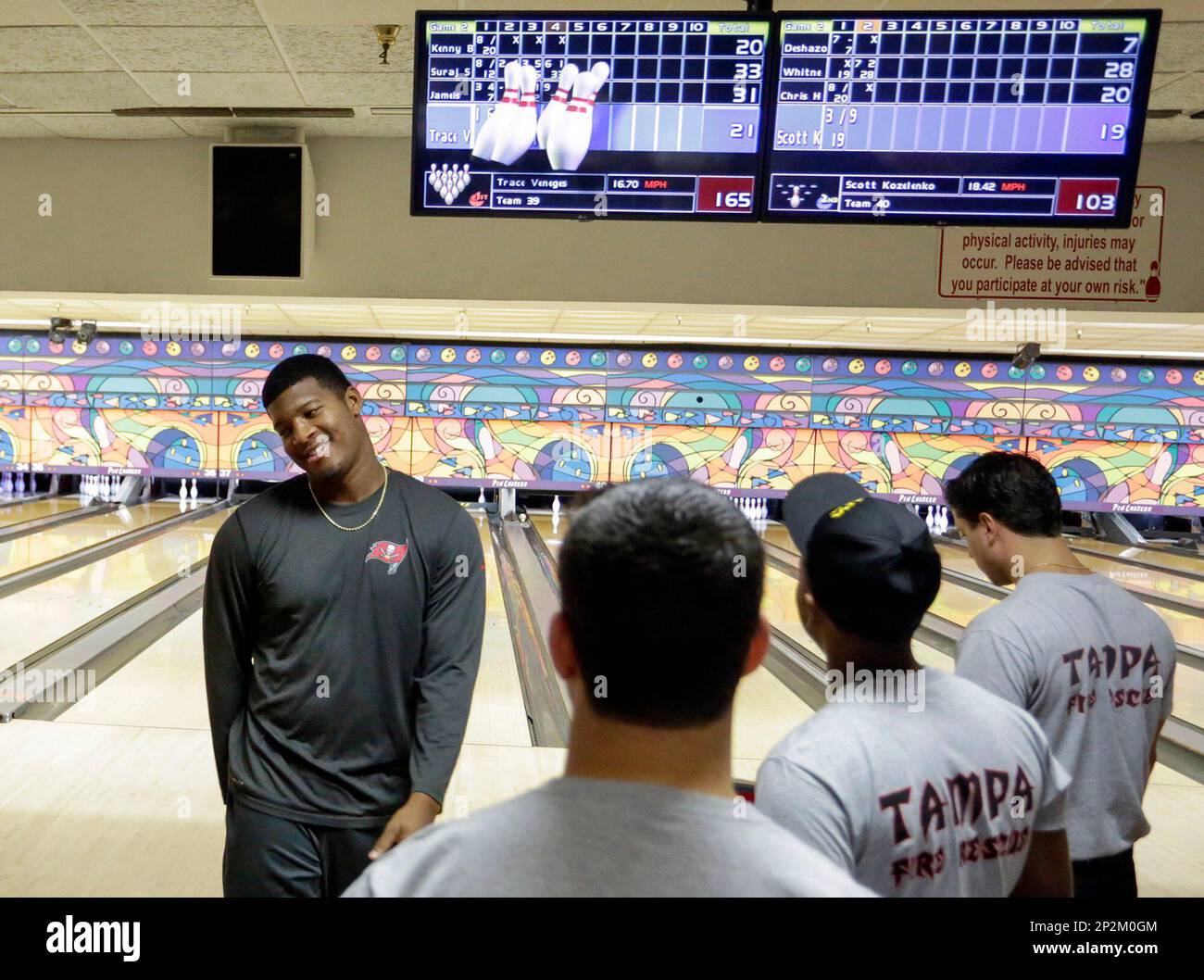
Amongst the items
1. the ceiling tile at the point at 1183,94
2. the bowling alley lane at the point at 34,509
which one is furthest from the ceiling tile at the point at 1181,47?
the bowling alley lane at the point at 34,509

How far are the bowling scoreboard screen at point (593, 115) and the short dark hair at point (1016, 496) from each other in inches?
39.0

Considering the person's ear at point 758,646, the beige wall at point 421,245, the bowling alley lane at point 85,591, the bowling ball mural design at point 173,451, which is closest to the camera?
the person's ear at point 758,646

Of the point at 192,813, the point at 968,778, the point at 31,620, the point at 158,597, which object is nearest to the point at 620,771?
the point at 968,778

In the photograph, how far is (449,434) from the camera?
9.91 m

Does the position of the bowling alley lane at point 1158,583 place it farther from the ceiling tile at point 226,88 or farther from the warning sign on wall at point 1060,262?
the ceiling tile at point 226,88

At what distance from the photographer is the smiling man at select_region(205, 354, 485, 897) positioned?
1.54m

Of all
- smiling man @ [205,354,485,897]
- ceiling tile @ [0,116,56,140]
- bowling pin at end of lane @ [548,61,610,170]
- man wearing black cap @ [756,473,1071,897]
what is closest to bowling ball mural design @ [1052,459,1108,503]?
bowling pin at end of lane @ [548,61,610,170]

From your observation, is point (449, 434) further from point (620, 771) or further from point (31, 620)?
point (620, 771)

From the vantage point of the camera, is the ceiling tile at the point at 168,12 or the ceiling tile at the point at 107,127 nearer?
the ceiling tile at the point at 168,12

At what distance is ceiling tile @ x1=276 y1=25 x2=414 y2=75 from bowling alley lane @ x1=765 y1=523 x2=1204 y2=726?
2.05m

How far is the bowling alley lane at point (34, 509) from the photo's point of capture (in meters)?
8.77

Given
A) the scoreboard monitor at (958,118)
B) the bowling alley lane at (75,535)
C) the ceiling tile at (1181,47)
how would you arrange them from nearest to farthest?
the scoreboard monitor at (958,118) < the ceiling tile at (1181,47) < the bowling alley lane at (75,535)

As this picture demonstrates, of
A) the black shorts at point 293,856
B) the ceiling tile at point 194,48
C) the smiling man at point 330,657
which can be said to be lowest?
the black shorts at point 293,856
